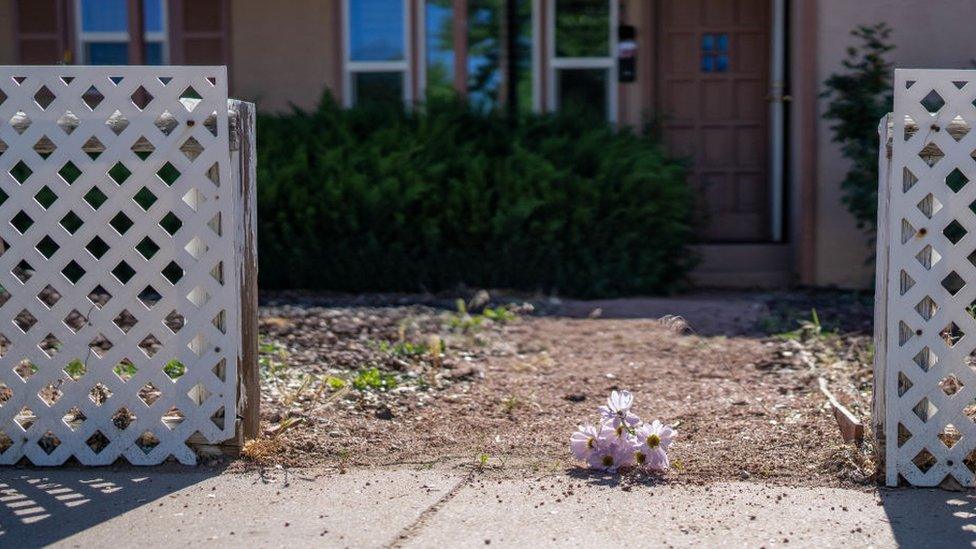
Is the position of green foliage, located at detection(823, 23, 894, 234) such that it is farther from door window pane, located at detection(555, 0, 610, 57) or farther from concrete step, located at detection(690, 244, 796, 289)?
door window pane, located at detection(555, 0, 610, 57)

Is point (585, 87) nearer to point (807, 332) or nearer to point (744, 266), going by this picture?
point (744, 266)

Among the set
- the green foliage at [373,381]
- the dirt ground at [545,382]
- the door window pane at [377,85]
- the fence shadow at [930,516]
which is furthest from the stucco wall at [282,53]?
the fence shadow at [930,516]

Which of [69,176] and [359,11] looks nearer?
[69,176]

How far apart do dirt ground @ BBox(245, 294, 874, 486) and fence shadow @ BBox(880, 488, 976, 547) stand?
235 mm

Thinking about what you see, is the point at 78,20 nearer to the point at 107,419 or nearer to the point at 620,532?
the point at 107,419

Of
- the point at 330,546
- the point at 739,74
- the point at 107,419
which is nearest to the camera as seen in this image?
the point at 330,546

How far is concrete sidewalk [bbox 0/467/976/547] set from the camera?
388 centimetres

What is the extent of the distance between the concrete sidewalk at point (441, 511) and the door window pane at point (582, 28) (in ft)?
23.7

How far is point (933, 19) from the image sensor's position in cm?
984

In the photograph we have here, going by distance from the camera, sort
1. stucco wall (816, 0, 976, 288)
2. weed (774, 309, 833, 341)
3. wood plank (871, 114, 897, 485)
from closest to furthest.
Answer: wood plank (871, 114, 897, 485)
weed (774, 309, 833, 341)
stucco wall (816, 0, 976, 288)

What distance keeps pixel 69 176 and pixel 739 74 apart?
20.0 feet

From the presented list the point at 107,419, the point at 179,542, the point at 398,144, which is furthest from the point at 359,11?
the point at 179,542

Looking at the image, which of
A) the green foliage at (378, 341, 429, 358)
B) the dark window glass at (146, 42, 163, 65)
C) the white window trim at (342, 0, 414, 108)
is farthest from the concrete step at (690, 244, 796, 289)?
the dark window glass at (146, 42, 163, 65)

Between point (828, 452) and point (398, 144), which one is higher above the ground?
point (398, 144)
